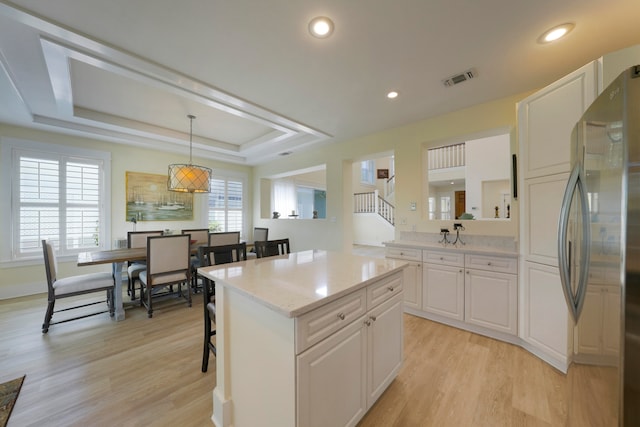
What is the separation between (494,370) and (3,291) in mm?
6565

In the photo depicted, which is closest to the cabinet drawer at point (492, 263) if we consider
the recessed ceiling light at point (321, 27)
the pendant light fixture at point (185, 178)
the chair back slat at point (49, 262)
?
the recessed ceiling light at point (321, 27)

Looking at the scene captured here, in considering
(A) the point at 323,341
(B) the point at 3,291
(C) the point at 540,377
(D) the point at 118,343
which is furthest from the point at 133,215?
(C) the point at 540,377

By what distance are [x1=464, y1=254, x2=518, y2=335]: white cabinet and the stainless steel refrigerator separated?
1.44m

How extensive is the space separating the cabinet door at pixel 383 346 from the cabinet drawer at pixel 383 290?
0.14 feet

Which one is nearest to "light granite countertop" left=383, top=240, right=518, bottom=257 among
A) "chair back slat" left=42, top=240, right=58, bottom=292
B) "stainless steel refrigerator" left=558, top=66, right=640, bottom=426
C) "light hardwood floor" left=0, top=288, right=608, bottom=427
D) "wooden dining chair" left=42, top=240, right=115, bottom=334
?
"light hardwood floor" left=0, top=288, right=608, bottom=427

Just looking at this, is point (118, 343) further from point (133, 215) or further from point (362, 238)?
point (362, 238)

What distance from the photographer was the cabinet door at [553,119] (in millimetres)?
1709

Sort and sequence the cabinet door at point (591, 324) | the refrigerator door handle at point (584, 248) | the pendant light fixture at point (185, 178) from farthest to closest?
the pendant light fixture at point (185, 178) < the refrigerator door handle at point (584, 248) < the cabinet door at point (591, 324)

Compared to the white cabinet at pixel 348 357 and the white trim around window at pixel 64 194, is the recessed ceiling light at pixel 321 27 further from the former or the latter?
the white trim around window at pixel 64 194

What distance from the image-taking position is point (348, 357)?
1272 millimetres

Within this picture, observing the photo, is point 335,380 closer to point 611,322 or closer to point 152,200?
point 611,322

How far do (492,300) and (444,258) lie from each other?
605 mm

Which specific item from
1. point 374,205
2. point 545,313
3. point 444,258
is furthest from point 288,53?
point 374,205

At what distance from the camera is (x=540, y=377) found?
1.87 meters
